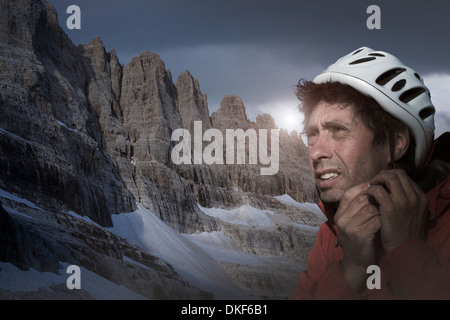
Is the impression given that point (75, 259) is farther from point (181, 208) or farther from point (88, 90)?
point (88, 90)

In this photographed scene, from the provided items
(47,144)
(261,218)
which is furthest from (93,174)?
(261,218)

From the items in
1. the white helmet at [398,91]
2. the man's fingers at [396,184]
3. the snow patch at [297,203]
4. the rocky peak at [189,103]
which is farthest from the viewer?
the snow patch at [297,203]

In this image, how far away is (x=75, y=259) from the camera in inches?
1072

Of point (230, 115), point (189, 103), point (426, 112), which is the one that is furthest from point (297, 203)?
point (426, 112)

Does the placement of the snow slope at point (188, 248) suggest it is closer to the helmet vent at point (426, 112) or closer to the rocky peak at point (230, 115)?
the rocky peak at point (230, 115)

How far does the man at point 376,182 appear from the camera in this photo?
90.9 inches

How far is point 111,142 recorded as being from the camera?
81.1 meters

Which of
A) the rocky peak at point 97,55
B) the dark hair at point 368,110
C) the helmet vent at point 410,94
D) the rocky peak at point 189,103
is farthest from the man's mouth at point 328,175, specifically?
the rocky peak at point 189,103

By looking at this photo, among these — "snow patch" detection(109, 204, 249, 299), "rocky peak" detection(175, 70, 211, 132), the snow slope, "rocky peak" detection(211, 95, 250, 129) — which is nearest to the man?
the snow slope

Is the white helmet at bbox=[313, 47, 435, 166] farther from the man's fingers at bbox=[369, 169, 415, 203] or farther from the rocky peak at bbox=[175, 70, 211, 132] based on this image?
the rocky peak at bbox=[175, 70, 211, 132]

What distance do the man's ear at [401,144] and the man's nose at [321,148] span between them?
0.42 m

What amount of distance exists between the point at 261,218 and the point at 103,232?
2380 inches

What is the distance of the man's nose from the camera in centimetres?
287

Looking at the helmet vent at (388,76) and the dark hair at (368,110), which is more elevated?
the helmet vent at (388,76)
